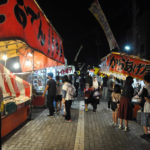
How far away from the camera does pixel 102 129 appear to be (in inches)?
256

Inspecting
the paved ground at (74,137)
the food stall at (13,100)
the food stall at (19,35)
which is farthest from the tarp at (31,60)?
the paved ground at (74,137)

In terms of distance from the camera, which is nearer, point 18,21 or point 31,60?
point 18,21

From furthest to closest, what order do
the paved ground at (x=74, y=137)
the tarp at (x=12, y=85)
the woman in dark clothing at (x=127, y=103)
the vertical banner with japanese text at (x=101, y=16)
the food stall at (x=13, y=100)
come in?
the vertical banner with japanese text at (x=101, y=16) → the tarp at (x=12, y=85) → the woman in dark clothing at (x=127, y=103) → the food stall at (x=13, y=100) → the paved ground at (x=74, y=137)

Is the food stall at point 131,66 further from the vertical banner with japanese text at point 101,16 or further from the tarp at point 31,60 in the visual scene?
the tarp at point 31,60

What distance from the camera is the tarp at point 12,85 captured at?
21.7 ft

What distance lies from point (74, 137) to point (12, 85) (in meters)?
3.67

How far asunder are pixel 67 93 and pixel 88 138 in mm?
2665

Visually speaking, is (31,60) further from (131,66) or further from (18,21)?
(18,21)

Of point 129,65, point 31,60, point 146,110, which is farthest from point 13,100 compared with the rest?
point 129,65

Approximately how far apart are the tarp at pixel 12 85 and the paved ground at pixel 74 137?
5.01 ft

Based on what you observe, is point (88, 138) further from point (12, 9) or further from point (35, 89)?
point (35, 89)

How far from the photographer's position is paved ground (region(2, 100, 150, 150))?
4.84 metres

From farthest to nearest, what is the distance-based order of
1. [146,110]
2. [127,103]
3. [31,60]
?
[31,60], [127,103], [146,110]

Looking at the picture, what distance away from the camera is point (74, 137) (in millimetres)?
5574
